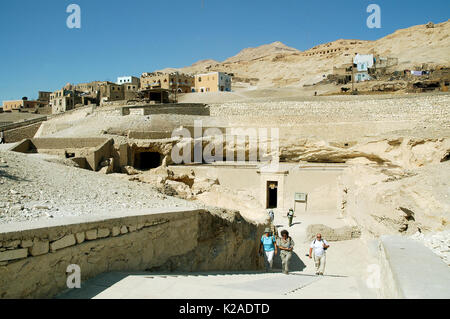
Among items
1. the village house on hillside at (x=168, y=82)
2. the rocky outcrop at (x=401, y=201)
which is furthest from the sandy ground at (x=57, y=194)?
the village house on hillside at (x=168, y=82)

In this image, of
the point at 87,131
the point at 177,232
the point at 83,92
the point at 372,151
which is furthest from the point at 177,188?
the point at 83,92

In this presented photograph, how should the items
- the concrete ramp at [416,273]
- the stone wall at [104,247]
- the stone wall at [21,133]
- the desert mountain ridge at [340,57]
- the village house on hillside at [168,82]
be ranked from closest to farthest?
1. the concrete ramp at [416,273]
2. the stone wall at [104,247]
3. the stone wall at [21,133]
4. the village house on hillside at [168,82]
5. the desert mountain ridge at [340,57]

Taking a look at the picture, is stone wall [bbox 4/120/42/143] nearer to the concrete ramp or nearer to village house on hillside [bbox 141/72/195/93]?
village house on hillside [bbox 141/72/195/93]

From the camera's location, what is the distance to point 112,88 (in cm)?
4294

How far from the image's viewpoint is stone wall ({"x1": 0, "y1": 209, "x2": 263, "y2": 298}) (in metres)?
3.20

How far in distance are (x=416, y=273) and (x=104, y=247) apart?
329 cm

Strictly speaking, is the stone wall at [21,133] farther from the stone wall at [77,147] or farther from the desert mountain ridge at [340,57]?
the desert mountain ridge at [340,57]

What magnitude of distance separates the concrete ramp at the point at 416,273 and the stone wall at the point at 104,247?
306cm

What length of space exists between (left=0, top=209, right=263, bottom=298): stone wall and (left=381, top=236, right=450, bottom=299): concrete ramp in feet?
10.0

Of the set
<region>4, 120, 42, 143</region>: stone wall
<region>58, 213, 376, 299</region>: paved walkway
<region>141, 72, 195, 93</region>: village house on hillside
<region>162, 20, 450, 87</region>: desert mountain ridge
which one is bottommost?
<region>58, 213, 376, 299</region>: paved walkway

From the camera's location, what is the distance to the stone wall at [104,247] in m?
3.20

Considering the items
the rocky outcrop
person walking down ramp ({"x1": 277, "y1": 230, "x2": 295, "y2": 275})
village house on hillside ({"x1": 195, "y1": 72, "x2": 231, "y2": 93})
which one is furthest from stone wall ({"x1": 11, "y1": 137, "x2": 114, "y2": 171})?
village house on hillside ({"x1": 195, "y1": 72, "x2": 231, "y2": 93})

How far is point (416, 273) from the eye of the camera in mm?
2898

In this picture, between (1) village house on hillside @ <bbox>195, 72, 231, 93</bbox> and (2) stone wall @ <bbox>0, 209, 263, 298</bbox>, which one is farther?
(1) village house on hillside @ <bbox>195, 72, 231, 93</bbox>
